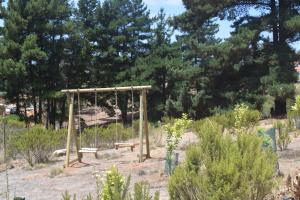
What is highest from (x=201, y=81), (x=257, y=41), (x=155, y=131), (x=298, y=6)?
(x=298, y=6)

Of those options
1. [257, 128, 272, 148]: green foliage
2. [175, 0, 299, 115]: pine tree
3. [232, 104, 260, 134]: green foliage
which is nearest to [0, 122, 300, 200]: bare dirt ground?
[257, 128, 272, 148]: green foliage

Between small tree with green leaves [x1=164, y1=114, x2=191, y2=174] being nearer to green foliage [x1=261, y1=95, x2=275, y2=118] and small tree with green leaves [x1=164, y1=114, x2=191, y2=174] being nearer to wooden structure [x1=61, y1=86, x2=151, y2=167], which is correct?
wooden structure [x1=61, y1=86, x2=151, y2=167]

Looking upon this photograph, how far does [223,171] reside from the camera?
473 centimetres

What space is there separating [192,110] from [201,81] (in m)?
2.18

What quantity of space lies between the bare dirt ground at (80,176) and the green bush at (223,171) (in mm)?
2158

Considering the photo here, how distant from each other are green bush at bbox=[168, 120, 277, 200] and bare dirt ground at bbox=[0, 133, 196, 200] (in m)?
2.16

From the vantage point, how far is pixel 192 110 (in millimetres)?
28078

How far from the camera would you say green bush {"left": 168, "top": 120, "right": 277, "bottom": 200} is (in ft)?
15.6

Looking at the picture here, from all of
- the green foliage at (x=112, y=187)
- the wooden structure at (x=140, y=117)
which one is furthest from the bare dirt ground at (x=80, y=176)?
the green foliage at (x=112, y=187)

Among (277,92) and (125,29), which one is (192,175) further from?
(125,29)

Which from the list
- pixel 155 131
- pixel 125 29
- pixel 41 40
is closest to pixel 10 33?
pixel 41 40

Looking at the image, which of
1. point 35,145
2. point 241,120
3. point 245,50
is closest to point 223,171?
point 241,120

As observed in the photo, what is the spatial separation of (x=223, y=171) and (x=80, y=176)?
6.40m

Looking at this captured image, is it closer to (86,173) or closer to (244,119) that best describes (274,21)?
(244,119)
